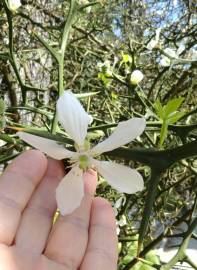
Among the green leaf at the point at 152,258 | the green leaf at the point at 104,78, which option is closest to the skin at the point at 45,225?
the green leaf at the point at 104,78

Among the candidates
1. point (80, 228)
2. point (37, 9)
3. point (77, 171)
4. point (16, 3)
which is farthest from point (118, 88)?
point (77, 171)

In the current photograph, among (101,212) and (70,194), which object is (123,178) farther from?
(101,212)

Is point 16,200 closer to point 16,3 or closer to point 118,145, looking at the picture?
point 118,145

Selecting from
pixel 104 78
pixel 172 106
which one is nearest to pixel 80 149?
pixel 172 106

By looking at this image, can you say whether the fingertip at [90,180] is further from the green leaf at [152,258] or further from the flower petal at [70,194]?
the green leaf at [152,258]

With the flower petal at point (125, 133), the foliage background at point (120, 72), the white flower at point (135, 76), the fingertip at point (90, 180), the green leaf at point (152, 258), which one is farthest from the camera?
the green leaf at point (152, 258)
